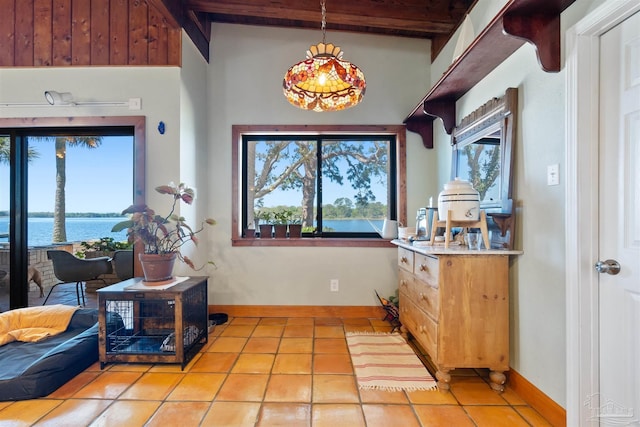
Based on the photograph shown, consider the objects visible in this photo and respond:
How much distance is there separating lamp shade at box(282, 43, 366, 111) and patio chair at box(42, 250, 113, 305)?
233 cm

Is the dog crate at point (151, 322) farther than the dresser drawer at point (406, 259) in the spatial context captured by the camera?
No

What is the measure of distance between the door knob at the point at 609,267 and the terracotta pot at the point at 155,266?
8.28 ft

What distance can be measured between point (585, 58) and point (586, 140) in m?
0.37

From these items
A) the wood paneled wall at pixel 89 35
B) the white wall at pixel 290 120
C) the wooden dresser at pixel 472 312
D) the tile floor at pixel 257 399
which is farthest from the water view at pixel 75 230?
the wooden dresser at pixel 472 312

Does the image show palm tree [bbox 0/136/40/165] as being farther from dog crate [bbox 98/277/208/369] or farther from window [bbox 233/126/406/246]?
window [bbox 233/126/406/246]

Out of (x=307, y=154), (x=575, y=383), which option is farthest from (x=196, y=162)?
(x=575, y=383)

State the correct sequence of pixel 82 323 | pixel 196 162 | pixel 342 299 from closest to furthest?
pixel 82 323 → pixel 196 162 → pixel 342 299

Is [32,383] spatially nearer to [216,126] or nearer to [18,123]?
[18,123]

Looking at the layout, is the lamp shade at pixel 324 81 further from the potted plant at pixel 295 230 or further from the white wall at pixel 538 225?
the potted plant at pixel 295 230

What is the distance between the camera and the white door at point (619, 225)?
1.27 meters

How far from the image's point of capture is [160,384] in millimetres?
1921

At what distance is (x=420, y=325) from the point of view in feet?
7.06

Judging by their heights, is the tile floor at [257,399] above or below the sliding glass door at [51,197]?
below

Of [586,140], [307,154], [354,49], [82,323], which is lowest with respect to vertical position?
[82,323]
